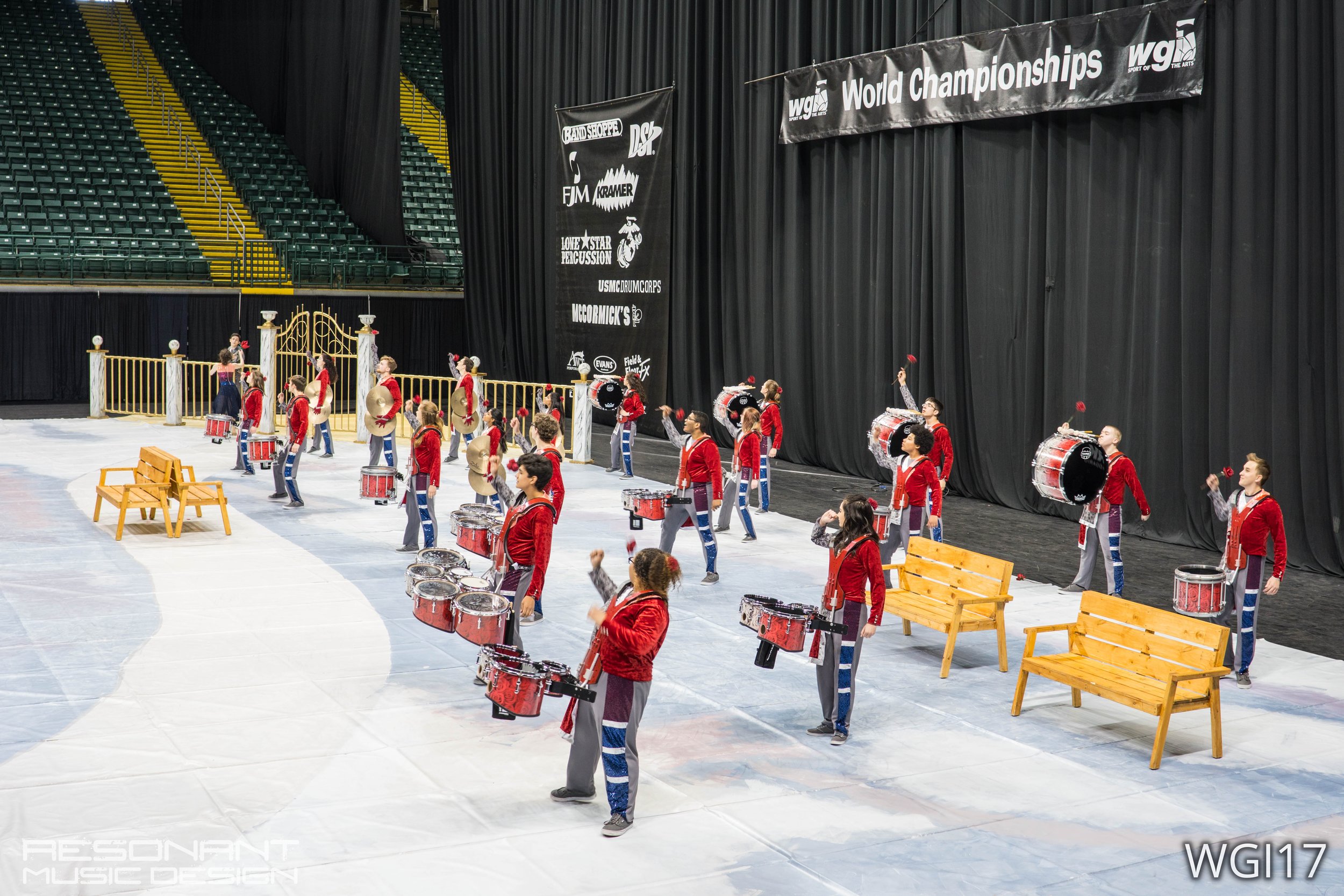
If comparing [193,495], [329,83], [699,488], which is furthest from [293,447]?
[329,83]

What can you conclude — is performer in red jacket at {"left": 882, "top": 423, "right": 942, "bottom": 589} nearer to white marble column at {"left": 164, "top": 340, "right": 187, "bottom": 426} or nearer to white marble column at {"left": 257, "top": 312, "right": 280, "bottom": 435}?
white marble column at {"left": 257, "top": 312, "right": 280, "bottom": 435}

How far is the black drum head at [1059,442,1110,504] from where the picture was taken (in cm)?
1128

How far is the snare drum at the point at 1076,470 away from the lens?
37.0 ft

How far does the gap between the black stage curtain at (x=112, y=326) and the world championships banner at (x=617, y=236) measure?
6.39 meters

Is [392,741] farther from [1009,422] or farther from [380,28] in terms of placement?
[380,28]

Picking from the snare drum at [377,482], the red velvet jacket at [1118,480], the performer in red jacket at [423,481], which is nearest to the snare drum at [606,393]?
the snare drum at [377,482]

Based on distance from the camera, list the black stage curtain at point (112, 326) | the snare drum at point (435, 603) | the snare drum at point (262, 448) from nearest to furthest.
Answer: the snare drum at point (435, 603), the snare drum at point (262, 448), the black stage curtain at point (112, 326)

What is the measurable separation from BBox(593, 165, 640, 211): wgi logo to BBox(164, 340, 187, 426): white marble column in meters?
8.62

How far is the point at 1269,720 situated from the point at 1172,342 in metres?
7.19

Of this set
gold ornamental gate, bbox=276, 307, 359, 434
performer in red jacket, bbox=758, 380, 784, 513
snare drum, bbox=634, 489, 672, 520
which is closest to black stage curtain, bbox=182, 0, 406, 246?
gold ornamental gate, bbox=276, 307, 359, 434

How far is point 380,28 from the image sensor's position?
99.5ft

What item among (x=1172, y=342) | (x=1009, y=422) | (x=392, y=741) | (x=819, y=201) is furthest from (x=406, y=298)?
(x=392, y=741)

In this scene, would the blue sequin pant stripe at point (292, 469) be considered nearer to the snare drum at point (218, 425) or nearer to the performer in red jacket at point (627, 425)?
the snare drum at point (218, 425)

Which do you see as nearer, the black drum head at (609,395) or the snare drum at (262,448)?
the snare drum at (262,448)
